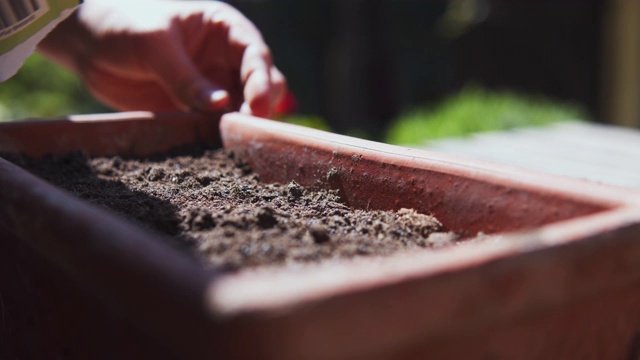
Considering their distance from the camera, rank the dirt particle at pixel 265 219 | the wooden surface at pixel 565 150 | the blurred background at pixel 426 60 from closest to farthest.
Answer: the dirt particle at pixel 265 219 → the wooden surface at pixel 565 150 → the blurred background at pixel 426 60

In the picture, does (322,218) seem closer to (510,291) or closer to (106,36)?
(510,291)

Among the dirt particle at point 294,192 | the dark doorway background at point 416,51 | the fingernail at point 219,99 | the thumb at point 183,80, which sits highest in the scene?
the thumb at point 183,80

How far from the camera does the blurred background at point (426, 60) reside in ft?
19.4

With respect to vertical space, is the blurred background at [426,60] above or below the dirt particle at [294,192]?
below

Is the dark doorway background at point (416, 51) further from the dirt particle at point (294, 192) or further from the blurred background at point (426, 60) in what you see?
the dirt particle at point (294, 192)

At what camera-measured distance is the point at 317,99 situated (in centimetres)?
714

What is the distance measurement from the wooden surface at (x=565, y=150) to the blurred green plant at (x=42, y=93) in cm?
355

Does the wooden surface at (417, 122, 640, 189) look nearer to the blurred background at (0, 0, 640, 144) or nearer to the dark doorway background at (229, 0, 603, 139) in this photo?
the blurred background at (0, 0, 640, 144)

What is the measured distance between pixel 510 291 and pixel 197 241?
380 millimetres

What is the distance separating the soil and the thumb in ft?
0.46

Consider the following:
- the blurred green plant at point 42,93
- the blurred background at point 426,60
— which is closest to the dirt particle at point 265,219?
the blurred background at point 426,60

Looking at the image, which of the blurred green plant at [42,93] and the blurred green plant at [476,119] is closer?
the blurred green plant at [476,119]

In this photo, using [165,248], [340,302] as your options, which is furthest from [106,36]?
[340,302]

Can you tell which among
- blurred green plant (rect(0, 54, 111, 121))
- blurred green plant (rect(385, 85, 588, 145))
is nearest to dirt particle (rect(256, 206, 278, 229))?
blurred green plant (rect(385, 85, 588, 145))
